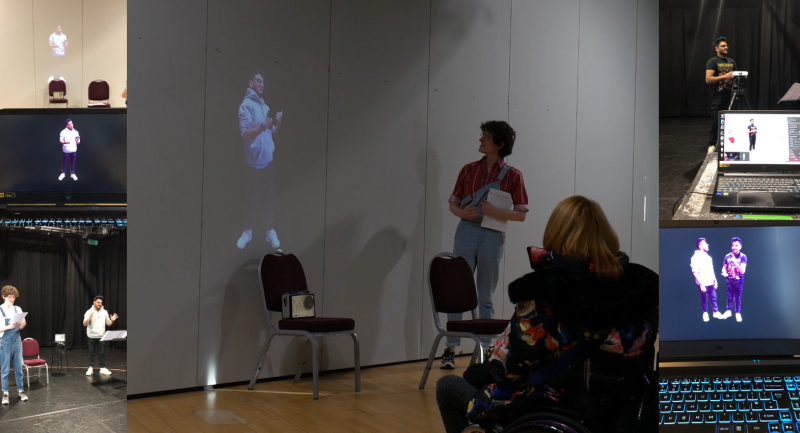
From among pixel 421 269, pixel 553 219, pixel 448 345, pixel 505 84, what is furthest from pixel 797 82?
pixel 505 84

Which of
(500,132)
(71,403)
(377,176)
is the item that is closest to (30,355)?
(71,403)

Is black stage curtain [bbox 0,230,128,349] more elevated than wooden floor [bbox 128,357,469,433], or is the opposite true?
black stage curtain [bbox 0,230,128,349]

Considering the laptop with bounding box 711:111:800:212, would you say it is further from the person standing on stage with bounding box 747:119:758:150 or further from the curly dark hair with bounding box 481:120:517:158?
the curly dark hair with bounding box 481:120:517:158

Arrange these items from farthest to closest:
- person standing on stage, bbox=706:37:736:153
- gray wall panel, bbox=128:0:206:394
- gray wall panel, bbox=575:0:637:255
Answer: gray wall panel, bbox=575:0:637:255 < gray wall panel, bbox=128:0:206:394 < person standing on stage, bbox=706:37:736:153

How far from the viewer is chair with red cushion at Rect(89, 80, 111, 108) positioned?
3.13m

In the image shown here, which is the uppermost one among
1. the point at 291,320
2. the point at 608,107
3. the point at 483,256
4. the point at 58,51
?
the point at 608,107

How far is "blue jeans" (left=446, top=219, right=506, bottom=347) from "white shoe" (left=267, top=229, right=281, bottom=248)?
120 cm

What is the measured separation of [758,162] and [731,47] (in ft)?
0.76

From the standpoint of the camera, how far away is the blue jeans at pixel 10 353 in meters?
2.86

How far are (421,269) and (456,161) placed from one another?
902 millimetres

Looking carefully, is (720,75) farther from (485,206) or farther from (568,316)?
(485,206)

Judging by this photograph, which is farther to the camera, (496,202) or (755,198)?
(496,202)

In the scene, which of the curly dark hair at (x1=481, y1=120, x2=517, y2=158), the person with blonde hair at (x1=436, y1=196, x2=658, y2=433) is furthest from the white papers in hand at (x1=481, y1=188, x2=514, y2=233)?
the person with blonde hair at (x1=436, y1=196, x2=658, y2=433)

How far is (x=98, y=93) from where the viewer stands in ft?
10.8
